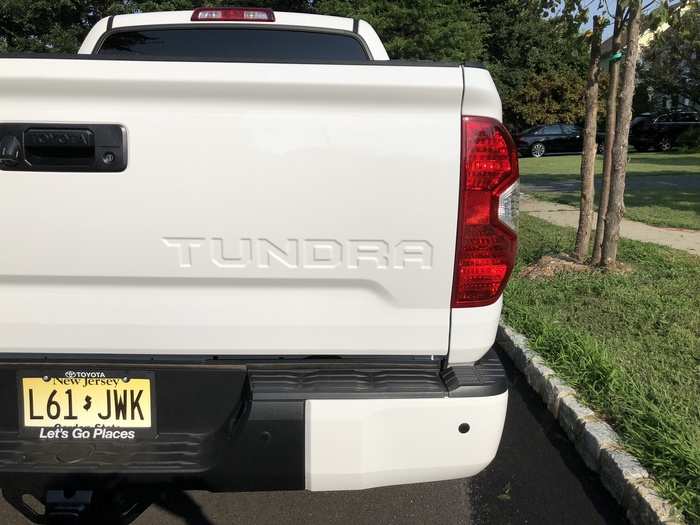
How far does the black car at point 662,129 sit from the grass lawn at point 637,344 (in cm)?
2286

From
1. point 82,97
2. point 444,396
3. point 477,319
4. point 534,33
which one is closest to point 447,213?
point 477,319

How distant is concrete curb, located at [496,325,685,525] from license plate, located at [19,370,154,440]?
6.60 ft

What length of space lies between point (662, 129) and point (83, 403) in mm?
29694

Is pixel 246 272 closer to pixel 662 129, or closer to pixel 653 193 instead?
pixel 653 193

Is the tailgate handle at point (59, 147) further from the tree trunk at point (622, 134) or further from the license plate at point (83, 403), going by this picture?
the tree trunk at point (622, 134)

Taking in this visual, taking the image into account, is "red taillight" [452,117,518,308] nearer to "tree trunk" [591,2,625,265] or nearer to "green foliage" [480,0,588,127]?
"tree trunk" [591,2,625,265]

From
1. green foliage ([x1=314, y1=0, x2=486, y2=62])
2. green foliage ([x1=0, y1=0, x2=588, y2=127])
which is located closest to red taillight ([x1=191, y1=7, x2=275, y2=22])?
green foliage ([x1=0, y1=0, x2=588, y2=127])

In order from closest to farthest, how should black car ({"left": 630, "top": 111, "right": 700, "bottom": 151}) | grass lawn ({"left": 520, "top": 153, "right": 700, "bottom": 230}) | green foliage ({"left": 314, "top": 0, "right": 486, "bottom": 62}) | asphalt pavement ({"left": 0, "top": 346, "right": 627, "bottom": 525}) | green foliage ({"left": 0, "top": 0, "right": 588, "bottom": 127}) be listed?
asphalt pavement ({"left": 0, "top": 346, "right": 627, "bottom": 525}), grass lawn ({"left": 520, "top": 153, "right": 700, "bottom": 230}), green foliage ({"left": 0, "top": 0, "right": 588, "bottom": 127}), green foliage ({"left": 314, "top": 0, "right": 486, "bottom": 62}), black car ({"left": 630, "top": 111, "right": 700, "bottom": 151})

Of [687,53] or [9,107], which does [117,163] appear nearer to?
[9,107]

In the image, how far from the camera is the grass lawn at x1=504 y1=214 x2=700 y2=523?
3.00m

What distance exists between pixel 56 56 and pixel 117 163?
340mm

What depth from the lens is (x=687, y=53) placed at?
29531mm

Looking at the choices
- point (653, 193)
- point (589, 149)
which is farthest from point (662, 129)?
point (589, 149)

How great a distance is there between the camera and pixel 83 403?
81.0 inches
